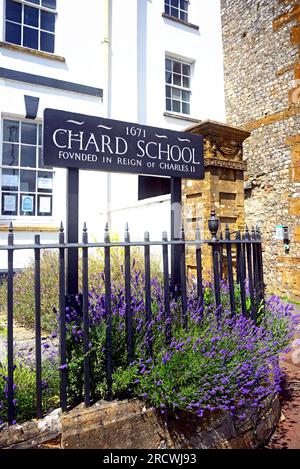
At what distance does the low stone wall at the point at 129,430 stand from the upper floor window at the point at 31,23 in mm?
8139

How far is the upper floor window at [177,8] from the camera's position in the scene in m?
9.73

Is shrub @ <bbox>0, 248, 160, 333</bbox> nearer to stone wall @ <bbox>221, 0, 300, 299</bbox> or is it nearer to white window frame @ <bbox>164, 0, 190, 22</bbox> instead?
stone wall @ <bbox>221, 0, 300, 299</bbox>

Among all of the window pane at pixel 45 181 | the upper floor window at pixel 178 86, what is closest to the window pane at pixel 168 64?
the upper floor window at pixel 178 86

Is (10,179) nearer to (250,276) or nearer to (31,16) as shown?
(31,16)

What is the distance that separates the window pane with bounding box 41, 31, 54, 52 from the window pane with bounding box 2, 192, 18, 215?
11.8 feet

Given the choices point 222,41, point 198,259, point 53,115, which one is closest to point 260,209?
point 222,41

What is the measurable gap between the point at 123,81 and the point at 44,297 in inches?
247

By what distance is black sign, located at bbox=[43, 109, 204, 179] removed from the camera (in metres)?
2.48

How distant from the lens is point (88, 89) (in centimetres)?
797

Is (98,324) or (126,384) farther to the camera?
(98,324)

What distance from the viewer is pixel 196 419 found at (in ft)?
7.20

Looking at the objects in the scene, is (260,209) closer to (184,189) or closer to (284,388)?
(184,189)

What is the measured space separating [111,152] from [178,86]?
7964 mm

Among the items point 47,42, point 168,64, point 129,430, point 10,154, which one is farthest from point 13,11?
point 129,430
